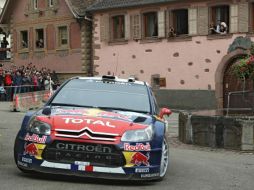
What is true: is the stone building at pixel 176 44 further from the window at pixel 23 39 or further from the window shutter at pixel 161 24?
the window at pixel 23 39

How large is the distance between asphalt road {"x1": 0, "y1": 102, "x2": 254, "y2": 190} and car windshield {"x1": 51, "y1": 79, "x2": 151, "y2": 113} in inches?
48.0

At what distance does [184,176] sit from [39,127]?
2.74 m

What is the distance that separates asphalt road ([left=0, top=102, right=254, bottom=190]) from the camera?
27.0 ft

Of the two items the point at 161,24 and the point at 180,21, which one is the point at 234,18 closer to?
the point at 180,21

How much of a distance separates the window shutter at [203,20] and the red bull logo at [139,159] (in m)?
22.6

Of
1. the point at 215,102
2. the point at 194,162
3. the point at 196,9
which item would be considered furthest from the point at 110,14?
the point at 194,162

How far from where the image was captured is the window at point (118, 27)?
34250 millimetres

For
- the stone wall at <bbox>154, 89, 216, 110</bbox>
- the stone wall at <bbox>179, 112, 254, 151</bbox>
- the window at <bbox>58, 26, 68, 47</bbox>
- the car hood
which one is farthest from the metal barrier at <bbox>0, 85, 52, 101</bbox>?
the car hood

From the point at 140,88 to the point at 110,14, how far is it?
24.9m

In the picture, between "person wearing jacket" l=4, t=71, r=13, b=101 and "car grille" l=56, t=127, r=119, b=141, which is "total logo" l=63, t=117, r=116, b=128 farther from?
"person wearing jacket" l=4, t=71, r=13, b=101

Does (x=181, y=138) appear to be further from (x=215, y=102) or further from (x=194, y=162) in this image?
(x=215, y=102)

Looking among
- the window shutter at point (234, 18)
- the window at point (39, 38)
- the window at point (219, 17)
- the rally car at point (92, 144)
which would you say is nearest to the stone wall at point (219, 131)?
the rally car at point (92, 144)

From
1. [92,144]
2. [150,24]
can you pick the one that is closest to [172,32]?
[150,24]

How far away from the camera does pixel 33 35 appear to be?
132ft
